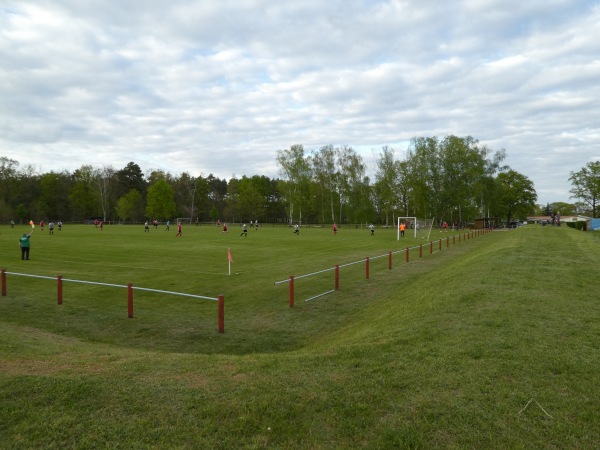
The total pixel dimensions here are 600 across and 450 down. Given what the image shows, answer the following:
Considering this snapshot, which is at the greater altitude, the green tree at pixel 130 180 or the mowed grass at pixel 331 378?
the green tree at pixel 130 180

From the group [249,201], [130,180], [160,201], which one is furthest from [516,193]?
[130,180]

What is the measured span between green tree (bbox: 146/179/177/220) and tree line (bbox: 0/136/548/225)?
0.83 ft

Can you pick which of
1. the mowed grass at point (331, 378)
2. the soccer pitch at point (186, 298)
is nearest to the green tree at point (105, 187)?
the soccer pitch at point (186, 298)

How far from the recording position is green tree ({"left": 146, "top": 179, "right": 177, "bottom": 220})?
11012 centimetres

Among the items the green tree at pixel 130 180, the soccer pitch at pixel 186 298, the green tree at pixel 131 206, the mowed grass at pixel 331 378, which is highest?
the green tree at pixel 130 180

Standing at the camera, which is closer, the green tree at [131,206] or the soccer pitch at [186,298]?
the soccer pitch at [186,298]

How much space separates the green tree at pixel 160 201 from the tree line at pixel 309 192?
0.25 metres

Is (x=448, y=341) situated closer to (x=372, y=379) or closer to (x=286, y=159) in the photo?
(x=372, y=379)

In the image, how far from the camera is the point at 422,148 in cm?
8075

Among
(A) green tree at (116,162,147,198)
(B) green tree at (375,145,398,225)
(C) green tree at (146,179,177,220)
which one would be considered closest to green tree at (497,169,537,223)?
(B) green tree at (375,145,398,225)

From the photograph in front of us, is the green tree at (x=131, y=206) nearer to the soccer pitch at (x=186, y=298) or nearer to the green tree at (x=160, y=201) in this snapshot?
the green tree at (x=160, y=201)

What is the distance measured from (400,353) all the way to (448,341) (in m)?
0.87

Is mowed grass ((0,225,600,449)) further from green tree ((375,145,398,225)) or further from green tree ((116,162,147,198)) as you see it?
green tree ((116,162,147,198))

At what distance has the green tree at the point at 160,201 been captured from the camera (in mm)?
110125
